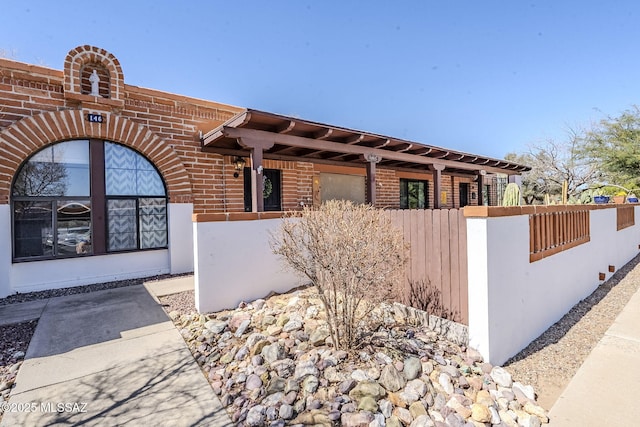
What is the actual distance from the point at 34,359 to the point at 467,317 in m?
4.81

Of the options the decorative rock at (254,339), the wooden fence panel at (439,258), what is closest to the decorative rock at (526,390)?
the wooden fence panel at (439,258)

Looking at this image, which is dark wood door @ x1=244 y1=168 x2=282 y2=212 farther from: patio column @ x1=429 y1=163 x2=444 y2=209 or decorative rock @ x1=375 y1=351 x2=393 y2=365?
decorative rock @ x1=375 y1=351 x2=393 y2=365

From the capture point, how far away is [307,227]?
3.36 meters

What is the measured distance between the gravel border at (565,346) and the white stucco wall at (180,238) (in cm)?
645

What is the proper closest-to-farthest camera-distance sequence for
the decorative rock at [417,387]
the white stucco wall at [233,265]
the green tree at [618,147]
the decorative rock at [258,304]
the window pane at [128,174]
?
the decorative rock at [417,387], the white stucco wall at [233,265], the decorative rock at [258,304], the window pane at [128,174], the green tree at [618,147]

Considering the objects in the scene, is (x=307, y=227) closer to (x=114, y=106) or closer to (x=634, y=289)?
(x=114, y=106)

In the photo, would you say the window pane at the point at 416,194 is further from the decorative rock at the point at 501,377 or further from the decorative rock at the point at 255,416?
the decorative rock at the point at 255,416

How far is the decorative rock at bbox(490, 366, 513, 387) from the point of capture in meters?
2.82

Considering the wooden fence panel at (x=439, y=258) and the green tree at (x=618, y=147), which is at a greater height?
the green tree at (x=618, y=147)

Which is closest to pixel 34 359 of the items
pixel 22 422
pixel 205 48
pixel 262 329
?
pixel 22 422

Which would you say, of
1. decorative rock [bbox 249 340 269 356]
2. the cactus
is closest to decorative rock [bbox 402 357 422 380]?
decorative rock [bbox 249 340 269 356]

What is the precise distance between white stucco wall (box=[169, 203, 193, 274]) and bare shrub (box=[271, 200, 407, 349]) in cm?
436

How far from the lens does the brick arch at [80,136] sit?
5.19m

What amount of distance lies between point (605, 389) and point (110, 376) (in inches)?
190
